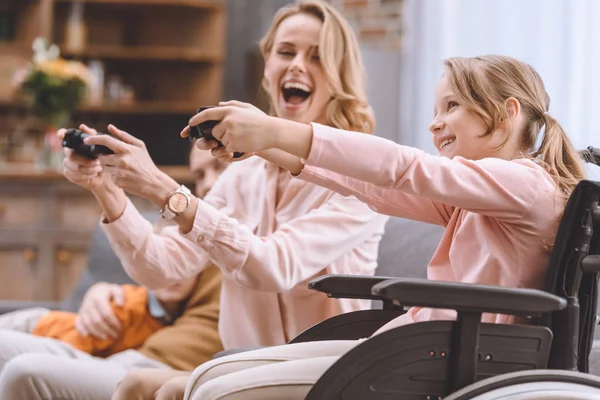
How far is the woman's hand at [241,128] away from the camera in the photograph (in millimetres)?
1246

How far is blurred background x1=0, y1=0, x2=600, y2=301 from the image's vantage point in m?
2.85

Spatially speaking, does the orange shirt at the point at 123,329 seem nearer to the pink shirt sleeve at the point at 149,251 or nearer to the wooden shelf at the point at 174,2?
the pink shirt sleeve at the point at 149,251

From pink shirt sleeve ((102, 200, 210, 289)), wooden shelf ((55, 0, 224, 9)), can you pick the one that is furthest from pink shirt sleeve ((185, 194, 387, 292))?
wooden shelf ((55, 0, 224, 9))

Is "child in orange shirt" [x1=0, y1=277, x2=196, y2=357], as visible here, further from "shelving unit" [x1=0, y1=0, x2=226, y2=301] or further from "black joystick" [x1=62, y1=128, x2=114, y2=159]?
"shelving unit" [x1=0, y1=0, x2=226, y2=301]

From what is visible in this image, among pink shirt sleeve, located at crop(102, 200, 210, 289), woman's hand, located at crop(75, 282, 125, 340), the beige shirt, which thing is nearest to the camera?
the beige shirt

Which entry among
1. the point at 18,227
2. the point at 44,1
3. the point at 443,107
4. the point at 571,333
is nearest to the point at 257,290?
the point at 443,107

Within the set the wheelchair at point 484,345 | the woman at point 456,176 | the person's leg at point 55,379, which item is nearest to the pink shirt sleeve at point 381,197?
the woman at point 456,176

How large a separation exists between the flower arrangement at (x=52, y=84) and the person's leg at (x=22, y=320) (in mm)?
2268

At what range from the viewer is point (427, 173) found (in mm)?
1271

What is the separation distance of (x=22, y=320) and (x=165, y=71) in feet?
10.7

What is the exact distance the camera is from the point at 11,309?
2533 millimetres

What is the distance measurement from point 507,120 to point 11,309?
159cm

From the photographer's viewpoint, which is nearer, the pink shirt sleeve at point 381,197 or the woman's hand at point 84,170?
the pink shirt sleeve at point 381,197

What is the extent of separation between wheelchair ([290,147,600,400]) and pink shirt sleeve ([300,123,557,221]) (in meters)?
0.08
